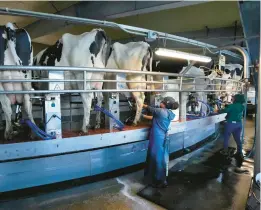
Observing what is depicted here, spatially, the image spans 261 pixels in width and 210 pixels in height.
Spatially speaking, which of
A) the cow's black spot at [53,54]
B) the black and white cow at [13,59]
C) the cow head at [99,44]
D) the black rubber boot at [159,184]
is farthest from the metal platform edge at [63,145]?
the cow's black spot at [53,54]

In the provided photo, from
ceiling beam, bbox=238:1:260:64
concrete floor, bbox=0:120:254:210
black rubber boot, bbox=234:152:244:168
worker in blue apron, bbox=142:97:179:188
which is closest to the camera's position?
concrete floor, bbox=0:120:254:210

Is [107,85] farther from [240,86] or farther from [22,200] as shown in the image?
[240,86]

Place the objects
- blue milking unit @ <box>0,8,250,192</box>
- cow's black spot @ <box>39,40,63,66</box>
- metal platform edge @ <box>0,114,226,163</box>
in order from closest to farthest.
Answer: metal platform edge @ <box>0,114,226,163</box> → blue milking unit @ <box>0,8,250,192</box> → cow's black spot @ <box>39,40,63,66</box>

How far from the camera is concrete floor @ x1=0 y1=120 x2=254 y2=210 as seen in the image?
8.41ft

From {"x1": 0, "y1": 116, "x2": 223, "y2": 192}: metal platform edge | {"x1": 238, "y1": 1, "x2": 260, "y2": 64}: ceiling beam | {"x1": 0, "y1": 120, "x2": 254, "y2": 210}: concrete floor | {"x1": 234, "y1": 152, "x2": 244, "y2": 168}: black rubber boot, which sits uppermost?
{"x1": 238, "y1": 1, "x2": 260, "y2": 64}: ceiling beam

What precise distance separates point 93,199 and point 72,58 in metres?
2.17

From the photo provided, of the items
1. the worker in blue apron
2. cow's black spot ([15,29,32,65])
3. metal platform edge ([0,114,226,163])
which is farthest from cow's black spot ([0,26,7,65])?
the worker in blue apron

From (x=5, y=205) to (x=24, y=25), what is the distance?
25.5 feet

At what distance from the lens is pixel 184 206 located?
2.59 metres

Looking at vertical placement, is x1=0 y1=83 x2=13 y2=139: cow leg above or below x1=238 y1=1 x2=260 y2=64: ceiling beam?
below

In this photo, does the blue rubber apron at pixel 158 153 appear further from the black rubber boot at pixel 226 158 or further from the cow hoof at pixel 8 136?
the cow hoof at pixel 8 136

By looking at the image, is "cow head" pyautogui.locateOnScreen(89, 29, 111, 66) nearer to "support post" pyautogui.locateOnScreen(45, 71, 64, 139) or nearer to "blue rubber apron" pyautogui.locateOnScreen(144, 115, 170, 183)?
"support post" pyautogui.locateOnScreen(45, 71, 64, 139)

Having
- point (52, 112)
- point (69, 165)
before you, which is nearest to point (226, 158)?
point (69, 165)

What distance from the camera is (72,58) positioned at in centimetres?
322
